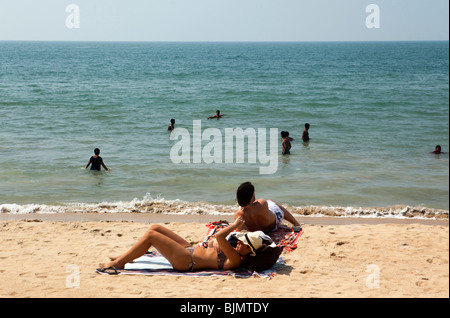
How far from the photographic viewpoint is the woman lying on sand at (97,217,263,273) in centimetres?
548

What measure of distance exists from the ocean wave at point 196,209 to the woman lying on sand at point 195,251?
327 cm

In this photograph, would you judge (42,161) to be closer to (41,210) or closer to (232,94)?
(41,210)

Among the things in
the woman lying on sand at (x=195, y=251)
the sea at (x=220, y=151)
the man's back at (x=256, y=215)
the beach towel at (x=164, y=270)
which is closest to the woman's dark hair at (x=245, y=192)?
the man's back at (x=256, y=215)

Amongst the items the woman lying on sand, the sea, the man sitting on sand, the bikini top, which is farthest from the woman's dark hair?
the sea

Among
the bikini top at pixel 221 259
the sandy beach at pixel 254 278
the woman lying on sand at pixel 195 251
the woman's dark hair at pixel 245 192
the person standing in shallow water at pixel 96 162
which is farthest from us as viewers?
the person standing in shallow water at pixel 96 162

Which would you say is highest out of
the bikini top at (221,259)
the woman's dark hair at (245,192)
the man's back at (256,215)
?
the woman's dark hair at (245,192)

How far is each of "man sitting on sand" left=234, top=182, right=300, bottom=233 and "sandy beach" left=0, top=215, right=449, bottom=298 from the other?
19.8 inches

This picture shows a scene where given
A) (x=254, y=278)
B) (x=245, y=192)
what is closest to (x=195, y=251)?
(x=254, y=278)

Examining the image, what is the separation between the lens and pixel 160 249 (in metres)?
5.54

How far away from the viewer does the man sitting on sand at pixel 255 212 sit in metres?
5.89

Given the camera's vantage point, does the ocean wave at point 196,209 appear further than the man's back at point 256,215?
Yes

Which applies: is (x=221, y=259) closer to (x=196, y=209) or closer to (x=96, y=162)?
(x=196, y=209)

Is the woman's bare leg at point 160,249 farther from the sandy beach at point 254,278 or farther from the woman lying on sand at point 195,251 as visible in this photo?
the sandy beach at point 254,278

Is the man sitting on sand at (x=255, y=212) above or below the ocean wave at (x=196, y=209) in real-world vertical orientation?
above
